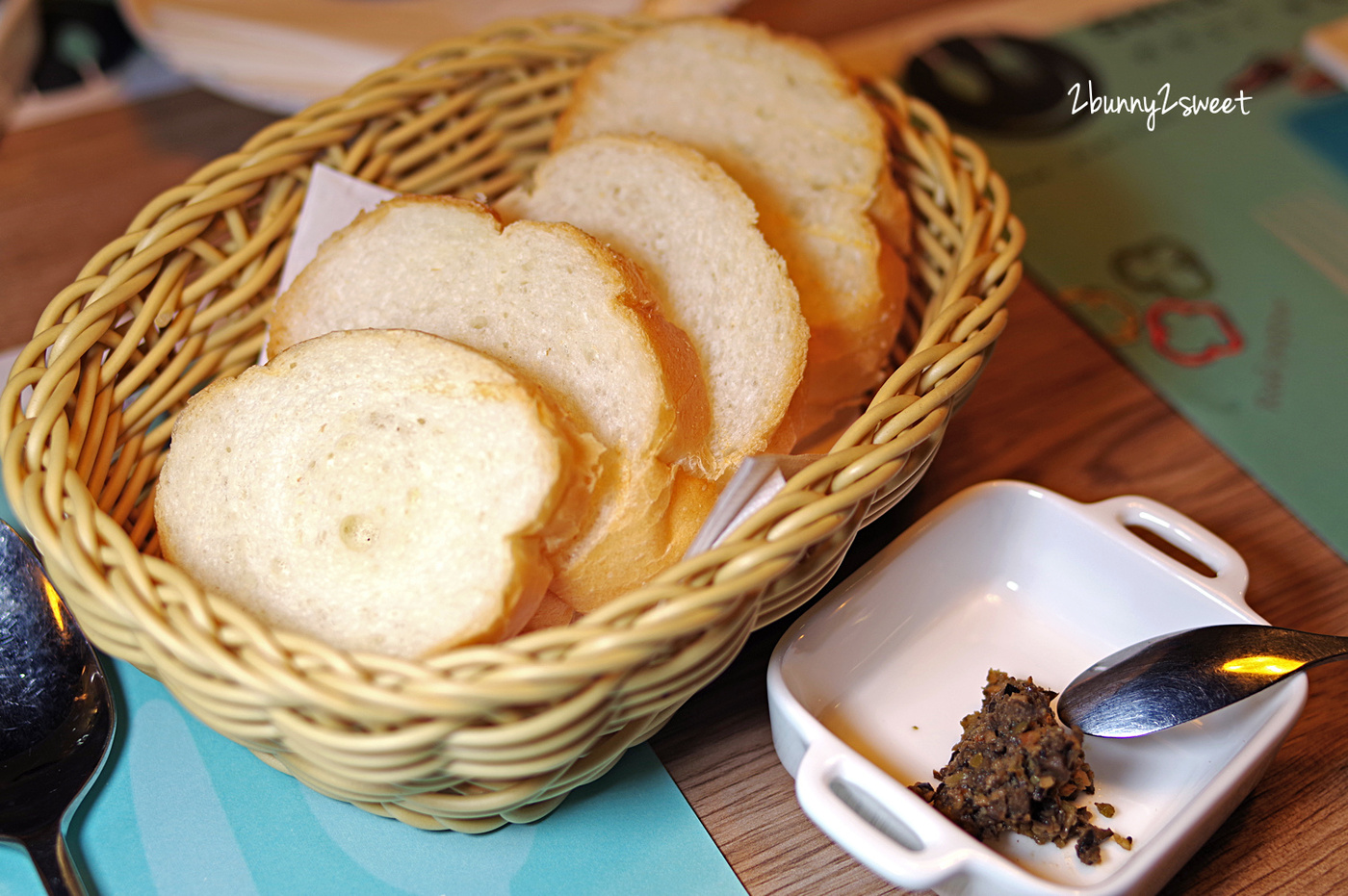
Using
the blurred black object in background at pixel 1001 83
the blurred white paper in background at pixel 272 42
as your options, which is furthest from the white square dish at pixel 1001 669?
the blurred white paper in background at pixel 272 42

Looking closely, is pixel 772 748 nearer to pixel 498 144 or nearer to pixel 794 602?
pixel 794 602

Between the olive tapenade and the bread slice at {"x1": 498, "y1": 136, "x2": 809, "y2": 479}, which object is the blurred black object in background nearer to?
the bread slice at {"x1": 498, "y1": 136, "x2": 809, "y2": 479}

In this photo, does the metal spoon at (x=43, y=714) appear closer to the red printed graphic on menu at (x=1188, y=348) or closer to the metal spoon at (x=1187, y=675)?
the metal spoon at (x=1187, y=675)

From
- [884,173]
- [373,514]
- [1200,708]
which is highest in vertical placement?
[884,173]

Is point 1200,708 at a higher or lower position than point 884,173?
lower

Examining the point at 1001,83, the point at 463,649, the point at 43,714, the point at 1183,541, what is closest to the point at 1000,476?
the point at 1183,541

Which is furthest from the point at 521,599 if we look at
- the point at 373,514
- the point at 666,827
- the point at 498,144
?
the point at 498,144

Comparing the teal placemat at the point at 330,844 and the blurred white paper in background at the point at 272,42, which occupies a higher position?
the blurred white paper in background at the point at 272,42
